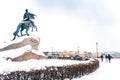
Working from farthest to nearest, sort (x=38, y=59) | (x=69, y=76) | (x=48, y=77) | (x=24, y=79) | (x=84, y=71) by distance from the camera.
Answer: (x=38, y=59) → (x=84, y=71) → (x=69, y=76) → (x=48, y=77) → (x=24, y=79)

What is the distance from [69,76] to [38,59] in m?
14.0

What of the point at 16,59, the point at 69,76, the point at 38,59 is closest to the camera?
the point at 69,76

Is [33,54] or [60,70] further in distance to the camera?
[33,54]

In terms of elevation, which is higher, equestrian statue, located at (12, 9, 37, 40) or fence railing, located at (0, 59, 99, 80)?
equestrian statue, located at (12, 9, 37, 40)

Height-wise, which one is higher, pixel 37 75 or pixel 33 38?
pixel 33 38

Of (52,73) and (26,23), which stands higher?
(26,23)

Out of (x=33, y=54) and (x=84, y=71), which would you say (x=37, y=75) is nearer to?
(x=84, y=71)

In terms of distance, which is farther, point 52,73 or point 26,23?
point 26,23

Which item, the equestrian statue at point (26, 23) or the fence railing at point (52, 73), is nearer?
the fence railing at point (52, 73)

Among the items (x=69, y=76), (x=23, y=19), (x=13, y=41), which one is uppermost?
(x=23, y=19)

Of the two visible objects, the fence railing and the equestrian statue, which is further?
the equestrian statue

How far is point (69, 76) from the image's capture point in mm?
19609

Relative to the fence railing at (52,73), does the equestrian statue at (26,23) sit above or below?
above

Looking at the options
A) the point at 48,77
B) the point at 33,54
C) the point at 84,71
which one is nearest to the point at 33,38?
the point at 33,54
